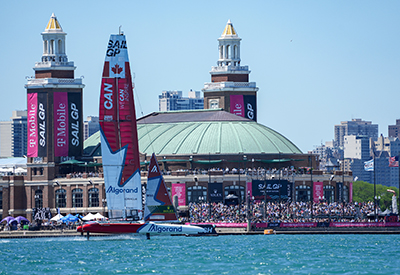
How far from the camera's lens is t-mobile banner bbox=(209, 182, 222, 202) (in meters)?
153

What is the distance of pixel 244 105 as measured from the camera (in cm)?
18262

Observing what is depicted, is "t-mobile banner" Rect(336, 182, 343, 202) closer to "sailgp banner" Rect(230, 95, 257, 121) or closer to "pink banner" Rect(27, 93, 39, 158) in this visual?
"sailgp banner" Rect(230, 95, 257, 121)

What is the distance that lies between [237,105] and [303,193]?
2926cm

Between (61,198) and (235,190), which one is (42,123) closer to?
(61,198)

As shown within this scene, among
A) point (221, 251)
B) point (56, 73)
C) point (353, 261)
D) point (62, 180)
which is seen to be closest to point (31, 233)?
point (62, 180)

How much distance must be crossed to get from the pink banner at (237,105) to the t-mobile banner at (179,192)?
31.8 meters

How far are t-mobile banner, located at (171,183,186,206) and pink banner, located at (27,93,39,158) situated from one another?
925 inches

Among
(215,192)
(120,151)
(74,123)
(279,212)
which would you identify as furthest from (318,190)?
(120,151)

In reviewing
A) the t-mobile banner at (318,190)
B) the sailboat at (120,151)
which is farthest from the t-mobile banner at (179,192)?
the sailboat at (120,151)

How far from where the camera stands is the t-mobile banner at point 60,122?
160500mm

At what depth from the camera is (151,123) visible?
178 m

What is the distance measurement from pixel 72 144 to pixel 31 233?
2678 cm

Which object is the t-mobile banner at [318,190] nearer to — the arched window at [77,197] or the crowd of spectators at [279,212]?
the crowd of spectators at [279,212]

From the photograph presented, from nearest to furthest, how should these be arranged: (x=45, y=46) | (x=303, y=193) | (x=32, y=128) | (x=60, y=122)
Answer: (x=303, y=193)
(x=60, y=122)
(x=32, y=128)
(x=45, y=46)
